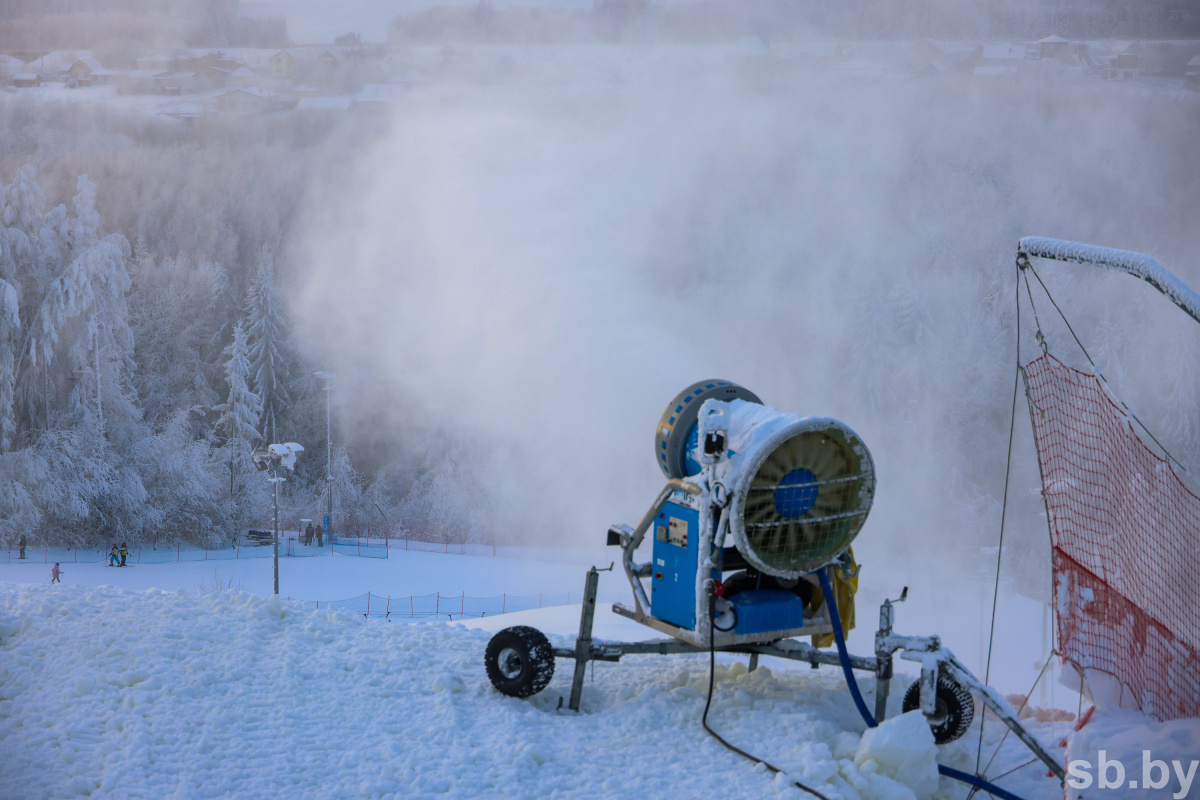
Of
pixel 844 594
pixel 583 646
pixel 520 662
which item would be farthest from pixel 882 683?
pixel 520 662

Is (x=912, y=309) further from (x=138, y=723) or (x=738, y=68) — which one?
(x=138, y=723)

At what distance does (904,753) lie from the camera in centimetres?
475

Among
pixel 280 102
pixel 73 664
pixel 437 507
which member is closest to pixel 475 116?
pixel 280 102

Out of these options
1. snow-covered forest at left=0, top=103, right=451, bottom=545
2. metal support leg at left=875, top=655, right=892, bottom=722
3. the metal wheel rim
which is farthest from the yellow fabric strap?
snow-covered forest at left=0, top=103, right=451, bottom=545

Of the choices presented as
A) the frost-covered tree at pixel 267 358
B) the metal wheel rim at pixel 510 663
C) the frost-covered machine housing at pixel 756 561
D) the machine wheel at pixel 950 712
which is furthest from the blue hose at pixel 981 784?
the frost-covered tree at pixel 267 358

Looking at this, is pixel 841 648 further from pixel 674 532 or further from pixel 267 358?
pixel 267 358

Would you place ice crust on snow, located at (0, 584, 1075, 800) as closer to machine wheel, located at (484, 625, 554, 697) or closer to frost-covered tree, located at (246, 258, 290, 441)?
machine wheel, located at (484, 625, 554, 697)

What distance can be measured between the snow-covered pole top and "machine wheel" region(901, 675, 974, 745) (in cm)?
242

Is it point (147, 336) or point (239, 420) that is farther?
point (147, 336)

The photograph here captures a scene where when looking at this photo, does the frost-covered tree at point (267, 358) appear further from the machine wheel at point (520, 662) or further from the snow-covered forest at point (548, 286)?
the machine wheel at point (520, 662)

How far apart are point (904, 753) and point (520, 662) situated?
7.39 ft

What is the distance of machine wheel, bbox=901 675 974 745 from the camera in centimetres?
546

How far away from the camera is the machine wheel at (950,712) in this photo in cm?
546

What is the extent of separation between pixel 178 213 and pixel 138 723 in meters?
53.6
